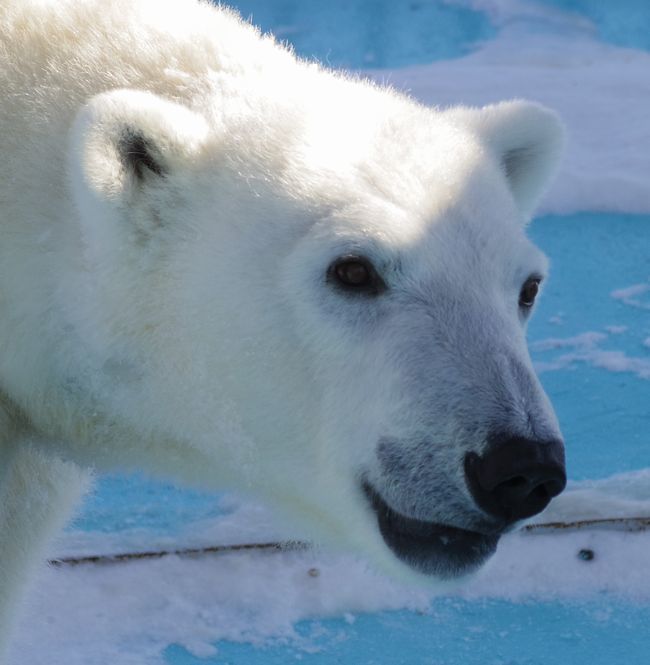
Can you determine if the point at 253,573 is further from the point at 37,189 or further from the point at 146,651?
the point at 37,189

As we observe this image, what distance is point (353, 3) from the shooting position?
1034cm

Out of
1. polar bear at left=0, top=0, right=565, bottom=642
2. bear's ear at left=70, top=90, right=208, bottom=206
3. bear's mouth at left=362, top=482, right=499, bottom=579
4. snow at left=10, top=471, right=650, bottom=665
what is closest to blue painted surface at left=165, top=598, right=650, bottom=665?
snow at left=10, top=471, right=650, bottom=665

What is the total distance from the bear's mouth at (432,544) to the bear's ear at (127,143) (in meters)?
0.72

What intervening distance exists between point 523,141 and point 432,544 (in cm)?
99

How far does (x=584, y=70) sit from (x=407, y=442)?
7.01 m

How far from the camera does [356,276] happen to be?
234cm

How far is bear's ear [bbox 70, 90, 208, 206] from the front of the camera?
2.31 metres

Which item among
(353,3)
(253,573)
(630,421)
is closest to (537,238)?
(630,421)

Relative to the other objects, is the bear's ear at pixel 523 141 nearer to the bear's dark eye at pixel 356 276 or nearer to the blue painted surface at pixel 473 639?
the bear's dark eye at pixel 356 276

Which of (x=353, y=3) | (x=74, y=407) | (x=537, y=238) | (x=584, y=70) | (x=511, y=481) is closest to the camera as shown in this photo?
(x=511, y=481)

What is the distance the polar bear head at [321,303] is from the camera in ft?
7.34

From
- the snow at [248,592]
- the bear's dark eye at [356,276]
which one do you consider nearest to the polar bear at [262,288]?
the bear's dark eye at [356,276]

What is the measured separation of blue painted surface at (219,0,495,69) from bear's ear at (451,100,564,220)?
20.8 ft

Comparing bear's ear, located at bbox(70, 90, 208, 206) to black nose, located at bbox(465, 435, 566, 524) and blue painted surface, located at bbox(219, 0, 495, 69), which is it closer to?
black nose, located at bbox(465, 435, 566, 524)
